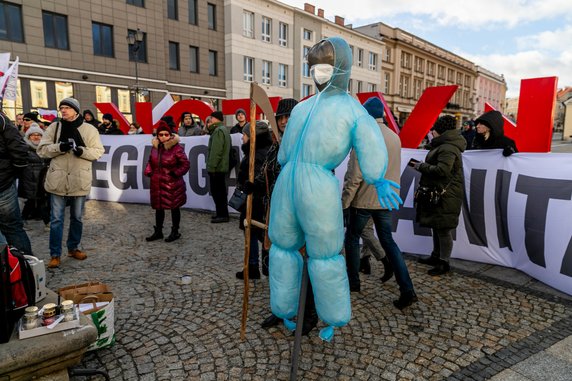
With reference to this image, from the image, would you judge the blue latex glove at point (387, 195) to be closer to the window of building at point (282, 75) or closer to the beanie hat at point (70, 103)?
the beanie hat at point (70, 103)

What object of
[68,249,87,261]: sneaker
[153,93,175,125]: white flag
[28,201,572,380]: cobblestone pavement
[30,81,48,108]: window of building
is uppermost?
[30,81,48,108]: window of building

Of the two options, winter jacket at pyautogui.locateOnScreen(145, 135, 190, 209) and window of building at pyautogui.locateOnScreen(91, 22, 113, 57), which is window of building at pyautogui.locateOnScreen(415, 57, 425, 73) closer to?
window of building at pyautogui.locateOnScreen(91, 22, 113, 57)

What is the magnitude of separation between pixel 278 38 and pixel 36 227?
2870 centimetres

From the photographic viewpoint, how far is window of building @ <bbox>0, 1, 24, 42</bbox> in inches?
711

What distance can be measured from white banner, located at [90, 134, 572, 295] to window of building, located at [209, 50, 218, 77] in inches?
985

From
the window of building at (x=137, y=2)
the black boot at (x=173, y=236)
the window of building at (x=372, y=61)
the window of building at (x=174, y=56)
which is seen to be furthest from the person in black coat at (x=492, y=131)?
the window of building at (x=372, y=61)

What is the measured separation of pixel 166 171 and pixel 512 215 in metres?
4.39

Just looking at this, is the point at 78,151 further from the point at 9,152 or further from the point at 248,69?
the point at 248,69

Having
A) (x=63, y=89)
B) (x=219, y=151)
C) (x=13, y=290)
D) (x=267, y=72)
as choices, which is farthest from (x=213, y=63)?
(x=13, y=290)

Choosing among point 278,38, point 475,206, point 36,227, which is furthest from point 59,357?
point 278,38

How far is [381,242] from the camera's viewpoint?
138 inches

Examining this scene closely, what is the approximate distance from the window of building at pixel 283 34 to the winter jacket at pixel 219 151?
2747 cm

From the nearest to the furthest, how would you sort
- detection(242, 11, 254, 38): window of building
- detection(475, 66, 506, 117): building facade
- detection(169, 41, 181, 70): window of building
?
detection(169, 41, 181, 70): window of building, detection(242, 11, 254, 38): window of building, detection(475, 66, 506, 117): building facade

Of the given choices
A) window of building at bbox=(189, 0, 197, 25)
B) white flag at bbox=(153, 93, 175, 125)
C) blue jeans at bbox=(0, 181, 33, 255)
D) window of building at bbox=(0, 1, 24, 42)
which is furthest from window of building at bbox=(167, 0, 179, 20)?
blue jeans at bbox=(0, 181, 33, 255)
